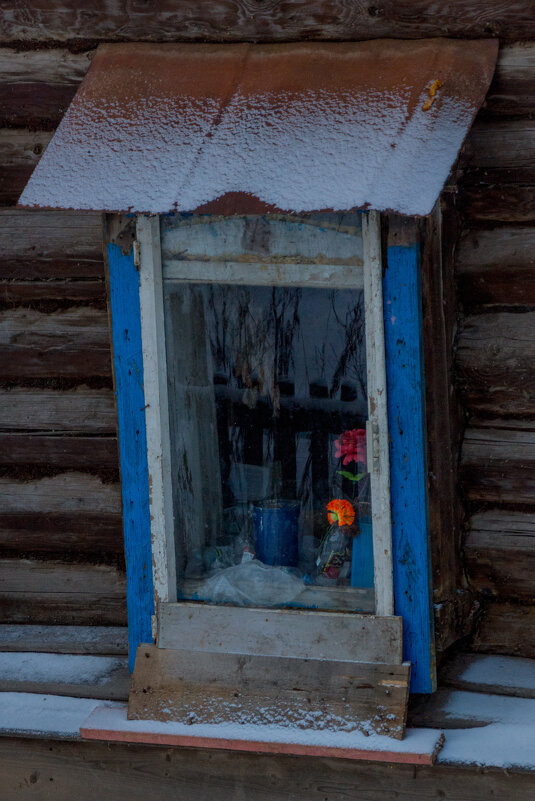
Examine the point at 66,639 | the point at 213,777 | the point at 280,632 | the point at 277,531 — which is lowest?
the point at 213,777

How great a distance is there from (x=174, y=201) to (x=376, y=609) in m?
1.20

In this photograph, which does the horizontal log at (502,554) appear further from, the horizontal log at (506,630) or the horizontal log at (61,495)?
the horizontal log at (61,495)

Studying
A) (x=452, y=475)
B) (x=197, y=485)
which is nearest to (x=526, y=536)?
(x=452, y=475)

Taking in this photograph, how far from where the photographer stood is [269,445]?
2799 mm

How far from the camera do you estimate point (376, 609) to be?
271 centimetres

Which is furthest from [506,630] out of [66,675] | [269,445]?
[66,675]

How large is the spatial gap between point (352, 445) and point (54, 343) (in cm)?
113

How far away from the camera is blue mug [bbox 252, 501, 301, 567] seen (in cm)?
283

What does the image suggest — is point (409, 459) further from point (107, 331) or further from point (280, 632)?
point (107, 331)

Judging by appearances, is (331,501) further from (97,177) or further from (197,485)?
(97,177)

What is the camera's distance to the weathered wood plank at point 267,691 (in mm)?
2656

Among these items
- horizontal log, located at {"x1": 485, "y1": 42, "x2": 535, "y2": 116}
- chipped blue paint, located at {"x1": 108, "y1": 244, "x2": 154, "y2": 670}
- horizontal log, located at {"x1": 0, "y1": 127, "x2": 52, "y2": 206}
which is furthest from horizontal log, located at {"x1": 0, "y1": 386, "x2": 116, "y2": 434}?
horizontal log, located at {"x1": 485, "y1": 42, "x2": 535, "y2": 116}

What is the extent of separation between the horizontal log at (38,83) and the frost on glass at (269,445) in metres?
0.84

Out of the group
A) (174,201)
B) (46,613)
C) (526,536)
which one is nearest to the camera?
(174,201)
